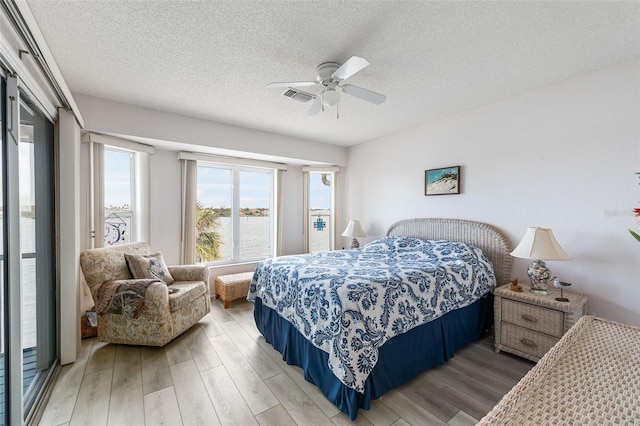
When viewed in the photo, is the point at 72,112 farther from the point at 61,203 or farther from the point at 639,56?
the point at 639,56

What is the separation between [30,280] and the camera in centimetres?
187

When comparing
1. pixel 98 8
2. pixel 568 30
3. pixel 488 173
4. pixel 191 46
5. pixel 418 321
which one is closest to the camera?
pixel 98 8

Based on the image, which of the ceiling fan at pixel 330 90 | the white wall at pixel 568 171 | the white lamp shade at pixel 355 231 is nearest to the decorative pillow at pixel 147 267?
the ceiling fan at pixel 330 90

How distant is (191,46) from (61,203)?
66.9 inches

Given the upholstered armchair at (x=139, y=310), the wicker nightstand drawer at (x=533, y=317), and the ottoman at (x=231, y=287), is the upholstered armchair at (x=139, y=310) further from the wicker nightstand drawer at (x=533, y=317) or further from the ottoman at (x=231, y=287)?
the wicker nightstand drawer at (x=533, y=317)

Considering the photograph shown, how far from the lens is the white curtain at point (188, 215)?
3.81 m

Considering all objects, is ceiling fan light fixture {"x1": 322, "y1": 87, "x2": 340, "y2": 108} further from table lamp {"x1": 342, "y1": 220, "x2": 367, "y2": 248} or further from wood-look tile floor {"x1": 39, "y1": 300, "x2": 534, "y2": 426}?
table lamp {"x1": 342, "y1": 220, "x2": 367, "y2": 248}

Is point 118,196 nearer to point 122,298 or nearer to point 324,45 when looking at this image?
point 122,298

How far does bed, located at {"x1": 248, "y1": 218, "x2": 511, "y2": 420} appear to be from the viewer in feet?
5.85

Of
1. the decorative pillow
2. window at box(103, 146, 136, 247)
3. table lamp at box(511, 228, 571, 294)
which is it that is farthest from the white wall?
window at box(103, 146, 136, 247)

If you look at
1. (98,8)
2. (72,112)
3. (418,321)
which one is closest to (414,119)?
(418,321)

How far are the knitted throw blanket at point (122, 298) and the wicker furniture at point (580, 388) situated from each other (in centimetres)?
275

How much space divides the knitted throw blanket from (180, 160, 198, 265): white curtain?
1.26 m

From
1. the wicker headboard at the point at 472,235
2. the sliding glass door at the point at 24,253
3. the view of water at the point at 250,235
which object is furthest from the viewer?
the view of water at the point at 250,235
